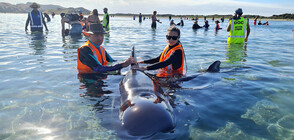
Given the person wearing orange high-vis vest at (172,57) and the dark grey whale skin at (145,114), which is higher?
the person wearing orange high-vis vest at (172,57)

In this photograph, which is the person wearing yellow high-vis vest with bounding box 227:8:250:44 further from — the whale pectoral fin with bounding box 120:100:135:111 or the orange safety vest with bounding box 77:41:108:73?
the whale pectoral fin with bounding box 120:100:135:111

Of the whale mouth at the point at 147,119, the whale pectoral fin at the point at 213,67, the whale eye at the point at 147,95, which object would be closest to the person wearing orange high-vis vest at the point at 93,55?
the whale eye at the point at 147,95

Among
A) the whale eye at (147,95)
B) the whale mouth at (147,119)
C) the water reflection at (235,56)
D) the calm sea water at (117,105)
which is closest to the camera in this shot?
the whale mouth at (147,119)

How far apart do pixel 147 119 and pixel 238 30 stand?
11.5m

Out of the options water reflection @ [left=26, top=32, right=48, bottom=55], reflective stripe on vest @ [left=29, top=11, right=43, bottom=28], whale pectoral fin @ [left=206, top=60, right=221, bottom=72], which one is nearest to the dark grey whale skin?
whale pectoral fin @ [left=206, top=60, right=221, bottom=72]

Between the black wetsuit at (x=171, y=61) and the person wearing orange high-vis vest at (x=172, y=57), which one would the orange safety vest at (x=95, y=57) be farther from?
the black wetsuit at (x=171, y=61)

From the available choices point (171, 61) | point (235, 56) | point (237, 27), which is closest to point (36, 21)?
point (171, 61)

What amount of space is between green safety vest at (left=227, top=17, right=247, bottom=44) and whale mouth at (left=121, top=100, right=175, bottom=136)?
10.8m

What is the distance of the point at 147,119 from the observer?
11.8 ft

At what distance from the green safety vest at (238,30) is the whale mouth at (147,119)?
1077cm

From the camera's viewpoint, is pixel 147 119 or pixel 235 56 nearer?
pixel 147 119

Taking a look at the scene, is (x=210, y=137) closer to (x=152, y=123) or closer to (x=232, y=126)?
(x=232, y=126)

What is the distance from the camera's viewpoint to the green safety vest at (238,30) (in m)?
12.6

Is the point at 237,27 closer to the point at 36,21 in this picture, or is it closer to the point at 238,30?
the point at 238,30
